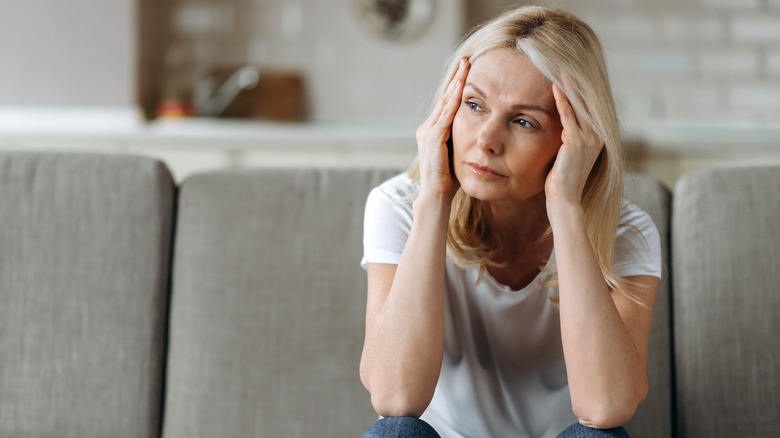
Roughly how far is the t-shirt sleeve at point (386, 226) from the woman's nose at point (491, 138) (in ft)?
0.72

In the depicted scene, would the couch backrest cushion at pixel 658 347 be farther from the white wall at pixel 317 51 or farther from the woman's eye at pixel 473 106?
the white wall at pixel 317 51

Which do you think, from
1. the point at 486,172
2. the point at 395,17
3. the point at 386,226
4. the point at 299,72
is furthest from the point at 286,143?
the point at 486,172

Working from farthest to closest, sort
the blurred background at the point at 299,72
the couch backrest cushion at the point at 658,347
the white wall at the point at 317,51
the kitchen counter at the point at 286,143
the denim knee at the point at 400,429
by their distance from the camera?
the white wall at the point at 317,51
the blurred background at the point at 299,72
the kitchen counter at the point at 286,143
the couch backrest cushion at the point at 658,347
the denim knee at the point at 400,429

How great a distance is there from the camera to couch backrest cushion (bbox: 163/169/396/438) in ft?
4.94

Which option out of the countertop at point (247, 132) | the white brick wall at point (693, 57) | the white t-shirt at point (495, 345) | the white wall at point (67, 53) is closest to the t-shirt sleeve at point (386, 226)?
the white t-shirt at point (495, 345)

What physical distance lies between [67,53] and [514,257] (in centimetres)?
275

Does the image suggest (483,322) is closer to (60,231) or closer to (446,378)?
(446,378)

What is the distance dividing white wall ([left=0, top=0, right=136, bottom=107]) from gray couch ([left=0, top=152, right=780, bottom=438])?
197cm

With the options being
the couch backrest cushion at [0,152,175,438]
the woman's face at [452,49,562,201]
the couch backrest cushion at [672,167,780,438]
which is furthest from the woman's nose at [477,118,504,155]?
the couch backrest cushion at [0,152,175,438]

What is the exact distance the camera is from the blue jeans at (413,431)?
1147mm

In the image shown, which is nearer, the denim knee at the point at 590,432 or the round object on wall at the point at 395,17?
the denim knee at the point at 590,432

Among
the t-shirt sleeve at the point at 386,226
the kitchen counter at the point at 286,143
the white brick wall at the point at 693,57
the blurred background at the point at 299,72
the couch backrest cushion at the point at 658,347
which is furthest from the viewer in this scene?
the white brick wall at the point at 693,57

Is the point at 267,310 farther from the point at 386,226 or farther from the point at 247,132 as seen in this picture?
the point at 247,132

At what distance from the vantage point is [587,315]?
1219mm
